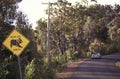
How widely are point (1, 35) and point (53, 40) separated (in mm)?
49238

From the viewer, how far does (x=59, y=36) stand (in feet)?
240

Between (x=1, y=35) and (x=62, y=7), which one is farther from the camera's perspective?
(x=62, y=7)

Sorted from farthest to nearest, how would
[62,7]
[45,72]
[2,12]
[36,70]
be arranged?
[62,7], [2,12], [45,72], [36,70]

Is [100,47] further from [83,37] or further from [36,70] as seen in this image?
[36,70]

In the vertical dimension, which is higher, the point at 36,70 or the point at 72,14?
the point at 72,14

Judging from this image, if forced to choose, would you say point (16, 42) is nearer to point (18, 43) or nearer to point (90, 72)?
point (18, 43)

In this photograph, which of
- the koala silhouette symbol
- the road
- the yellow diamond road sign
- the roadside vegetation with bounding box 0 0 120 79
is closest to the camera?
the koala silhouette symbol

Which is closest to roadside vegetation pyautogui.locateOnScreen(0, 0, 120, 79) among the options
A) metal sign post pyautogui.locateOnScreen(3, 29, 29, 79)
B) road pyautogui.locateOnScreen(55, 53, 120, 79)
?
road pyautogui.locateOnScreen(55, 53, 120, 79)

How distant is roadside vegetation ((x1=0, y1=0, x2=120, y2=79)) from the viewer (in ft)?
77.7

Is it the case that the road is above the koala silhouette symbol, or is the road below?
below

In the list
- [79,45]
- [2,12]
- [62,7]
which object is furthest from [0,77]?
[79,45]

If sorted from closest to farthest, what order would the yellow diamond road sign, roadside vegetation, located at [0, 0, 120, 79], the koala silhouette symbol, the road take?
1. the koala silhouette symbol
2. the yellow diamond road sign
3. roadside vegetation, located at [0, 0, 120, 79]
4. the road

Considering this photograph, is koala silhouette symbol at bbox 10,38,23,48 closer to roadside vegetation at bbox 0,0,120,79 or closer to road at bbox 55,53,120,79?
roadside vegetation at bbox 0,0,120,79

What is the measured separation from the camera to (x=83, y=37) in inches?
3656
